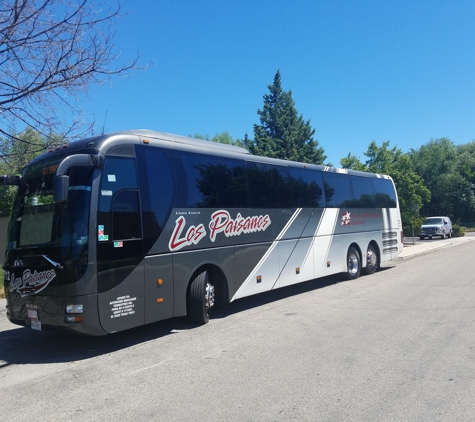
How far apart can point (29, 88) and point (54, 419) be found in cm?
835

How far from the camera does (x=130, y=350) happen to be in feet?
23.5

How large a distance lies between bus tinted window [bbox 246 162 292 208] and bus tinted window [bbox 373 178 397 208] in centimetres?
569

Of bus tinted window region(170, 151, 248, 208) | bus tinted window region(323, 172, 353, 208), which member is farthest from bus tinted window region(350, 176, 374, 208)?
bus tinted window region(170, 151, 248, 208)

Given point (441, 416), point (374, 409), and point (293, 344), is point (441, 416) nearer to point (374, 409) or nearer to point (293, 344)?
point (374, 409)

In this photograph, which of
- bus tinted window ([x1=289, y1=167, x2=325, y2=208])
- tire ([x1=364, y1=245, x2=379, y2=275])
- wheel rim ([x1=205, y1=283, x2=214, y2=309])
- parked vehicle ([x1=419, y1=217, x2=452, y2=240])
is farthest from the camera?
parked vehicle ([x1=419, y1=217, x2=452, y2=240])

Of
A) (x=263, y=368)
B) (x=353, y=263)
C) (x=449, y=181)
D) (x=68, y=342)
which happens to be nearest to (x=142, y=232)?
(x=68, y=342)

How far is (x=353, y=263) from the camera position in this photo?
14.6 meters

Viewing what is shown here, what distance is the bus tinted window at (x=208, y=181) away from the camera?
27.5 ft

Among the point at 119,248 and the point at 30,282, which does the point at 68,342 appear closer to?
the point at 30,282

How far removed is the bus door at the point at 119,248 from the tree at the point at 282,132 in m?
34.7

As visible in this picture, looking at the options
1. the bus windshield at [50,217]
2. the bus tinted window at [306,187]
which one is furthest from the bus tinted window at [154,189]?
the bus tinted window at [306,187]

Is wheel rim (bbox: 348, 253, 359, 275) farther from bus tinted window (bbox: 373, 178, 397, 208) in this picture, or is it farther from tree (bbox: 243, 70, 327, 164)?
tree (bbox: 243, 70, 327, 164)

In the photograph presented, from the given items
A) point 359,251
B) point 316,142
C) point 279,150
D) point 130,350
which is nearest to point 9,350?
point 130,350

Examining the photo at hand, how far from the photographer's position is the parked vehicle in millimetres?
38031
